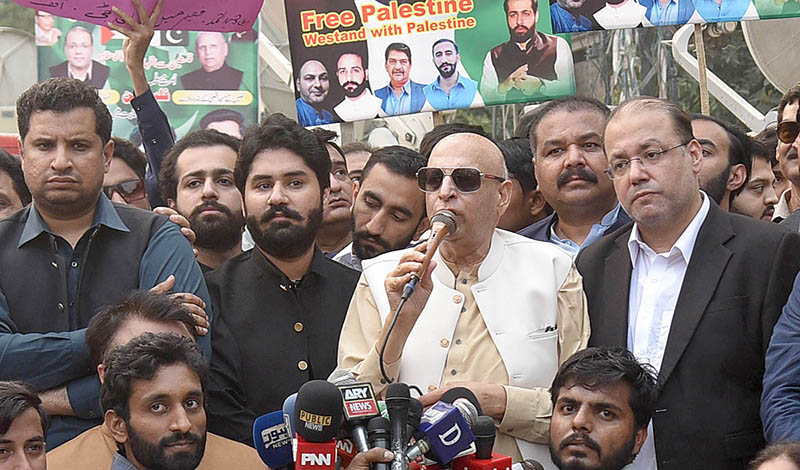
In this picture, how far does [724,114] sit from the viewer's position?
43.9 ft

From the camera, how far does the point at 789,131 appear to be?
5461 mm

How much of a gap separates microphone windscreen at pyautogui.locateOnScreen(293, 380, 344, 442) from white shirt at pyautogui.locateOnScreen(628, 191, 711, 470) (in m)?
1.70

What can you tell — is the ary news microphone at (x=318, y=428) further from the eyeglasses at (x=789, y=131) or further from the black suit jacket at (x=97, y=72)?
the black suit jacket at (x=97, y=72)

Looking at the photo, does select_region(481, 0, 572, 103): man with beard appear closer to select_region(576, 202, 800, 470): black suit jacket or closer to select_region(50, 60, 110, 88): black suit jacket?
select_region(576, 202, 800, 470): black suit jacket

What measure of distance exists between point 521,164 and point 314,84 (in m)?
1.69

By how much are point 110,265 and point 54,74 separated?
313 inches

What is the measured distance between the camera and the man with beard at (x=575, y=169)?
5.70 meters

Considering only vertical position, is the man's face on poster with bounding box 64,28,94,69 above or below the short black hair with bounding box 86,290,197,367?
above

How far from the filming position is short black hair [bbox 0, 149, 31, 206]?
597 cm

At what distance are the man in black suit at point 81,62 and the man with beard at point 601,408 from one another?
8.50m

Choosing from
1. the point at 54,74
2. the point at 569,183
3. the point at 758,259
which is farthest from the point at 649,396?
the point at 54,74

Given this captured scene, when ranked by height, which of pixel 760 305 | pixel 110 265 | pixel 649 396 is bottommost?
pixel 649 396

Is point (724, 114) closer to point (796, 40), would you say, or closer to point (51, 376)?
point (796, 40)

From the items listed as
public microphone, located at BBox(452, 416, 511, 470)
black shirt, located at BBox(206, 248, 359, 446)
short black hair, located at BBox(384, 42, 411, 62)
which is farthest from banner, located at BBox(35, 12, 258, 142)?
public microphone, located at BBox(452, 416, 511, 470)
